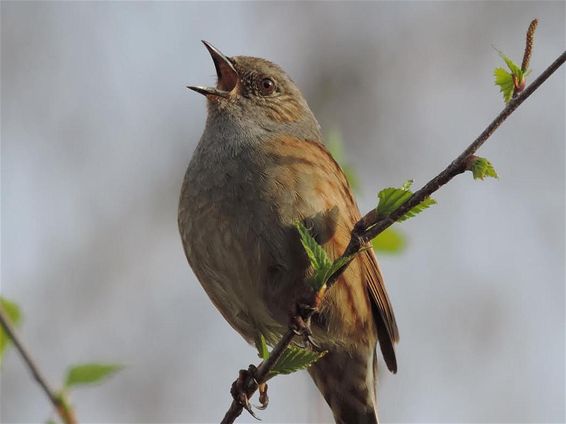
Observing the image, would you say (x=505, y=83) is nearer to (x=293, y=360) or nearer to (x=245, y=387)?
(x=293, y=360)

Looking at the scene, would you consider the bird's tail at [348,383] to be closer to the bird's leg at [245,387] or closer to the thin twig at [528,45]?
the bird's leg at [245,387]

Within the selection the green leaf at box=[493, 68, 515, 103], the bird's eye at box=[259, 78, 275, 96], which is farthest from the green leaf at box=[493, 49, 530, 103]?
the bird's eye at box=[259, 78, 275, 96]

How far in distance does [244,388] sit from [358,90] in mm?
6576

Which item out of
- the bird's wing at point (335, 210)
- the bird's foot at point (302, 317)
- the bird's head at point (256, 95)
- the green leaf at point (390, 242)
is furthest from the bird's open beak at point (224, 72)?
the bird's foot at point (302, 317)

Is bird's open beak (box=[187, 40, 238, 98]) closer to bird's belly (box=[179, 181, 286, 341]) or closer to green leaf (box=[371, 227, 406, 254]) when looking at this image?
bird's belly (box=[179, 181, 286, 341])

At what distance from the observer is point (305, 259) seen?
4711 mm

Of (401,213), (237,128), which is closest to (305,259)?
(237,128)

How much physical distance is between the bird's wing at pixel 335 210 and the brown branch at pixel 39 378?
73.2 inches

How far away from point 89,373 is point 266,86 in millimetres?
3036

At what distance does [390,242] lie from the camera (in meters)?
4.72

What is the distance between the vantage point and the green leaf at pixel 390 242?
186 inches

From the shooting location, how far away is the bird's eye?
5906mm

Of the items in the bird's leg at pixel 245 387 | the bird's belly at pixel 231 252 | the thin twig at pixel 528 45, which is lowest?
the bird's leg at pixel 245 387

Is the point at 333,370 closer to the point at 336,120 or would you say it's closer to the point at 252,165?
the point at 252,165
